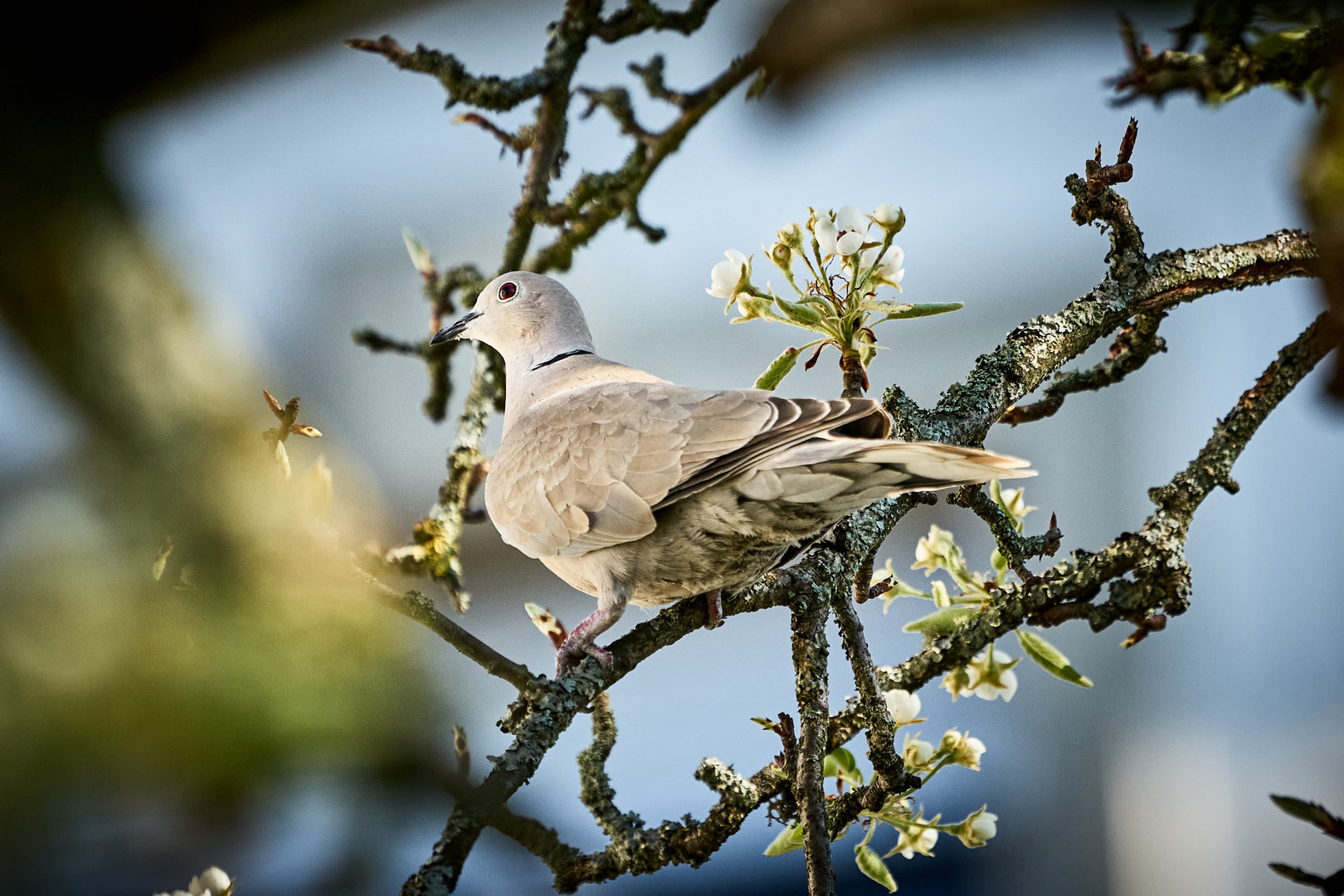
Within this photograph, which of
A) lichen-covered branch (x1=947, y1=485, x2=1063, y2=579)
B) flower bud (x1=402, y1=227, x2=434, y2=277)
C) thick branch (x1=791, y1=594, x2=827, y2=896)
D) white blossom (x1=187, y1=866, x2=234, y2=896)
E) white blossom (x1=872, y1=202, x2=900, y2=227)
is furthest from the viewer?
flower bud (x1=402, y1=227, x2=434, y2=277)

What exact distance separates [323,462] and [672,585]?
35 centimetres

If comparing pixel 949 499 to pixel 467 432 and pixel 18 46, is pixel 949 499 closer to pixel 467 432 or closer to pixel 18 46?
pixel 467 432

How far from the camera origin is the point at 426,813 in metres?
0.33

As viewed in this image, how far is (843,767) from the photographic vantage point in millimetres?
765

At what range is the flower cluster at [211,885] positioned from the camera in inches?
17.2

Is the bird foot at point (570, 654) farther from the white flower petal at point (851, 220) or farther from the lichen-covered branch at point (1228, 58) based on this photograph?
the lichen-covered branch at point (1228, 58)

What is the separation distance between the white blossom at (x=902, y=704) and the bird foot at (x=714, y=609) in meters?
0.14

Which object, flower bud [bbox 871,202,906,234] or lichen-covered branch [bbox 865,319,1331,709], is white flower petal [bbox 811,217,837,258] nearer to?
flower bud [bbox 871,202,906,234]

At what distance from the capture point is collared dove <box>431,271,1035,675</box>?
593mm

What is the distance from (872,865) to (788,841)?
0.07m

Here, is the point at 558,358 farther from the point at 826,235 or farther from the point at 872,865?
the point at 872,865

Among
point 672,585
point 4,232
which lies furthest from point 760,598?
point 4,232

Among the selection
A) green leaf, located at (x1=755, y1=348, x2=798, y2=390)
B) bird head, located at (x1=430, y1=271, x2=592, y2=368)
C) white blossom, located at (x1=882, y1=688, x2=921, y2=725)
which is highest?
bird head, located at (x1=430, y1=271, x2=592, y2=368)

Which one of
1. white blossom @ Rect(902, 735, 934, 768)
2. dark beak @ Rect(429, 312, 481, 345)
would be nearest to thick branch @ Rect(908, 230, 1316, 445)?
white blossom @ Rect(902, 735, 934, 768)
